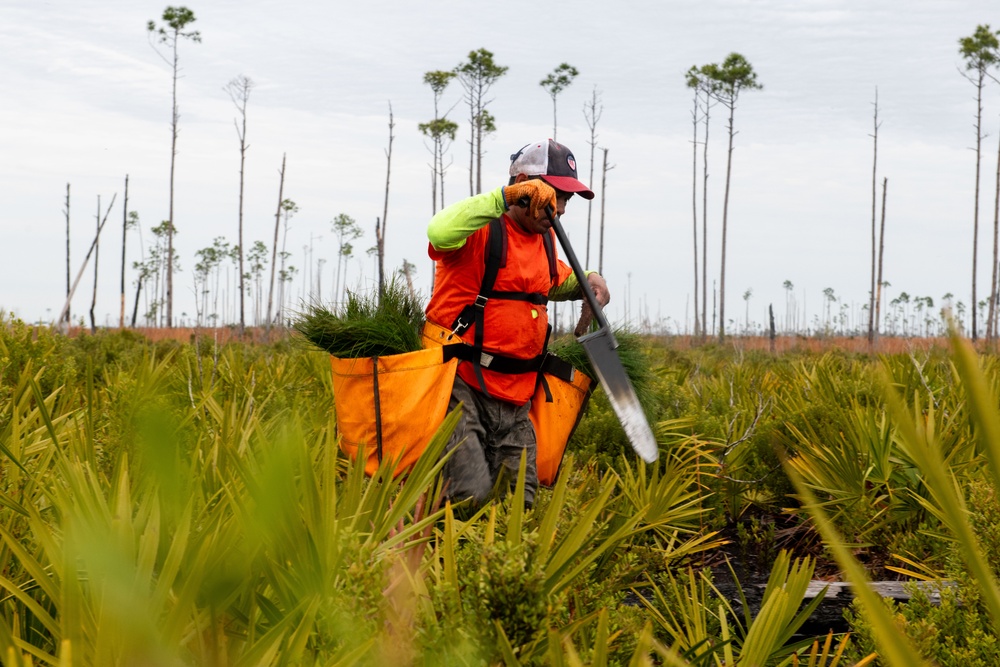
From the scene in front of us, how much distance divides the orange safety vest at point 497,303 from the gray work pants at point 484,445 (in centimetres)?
9

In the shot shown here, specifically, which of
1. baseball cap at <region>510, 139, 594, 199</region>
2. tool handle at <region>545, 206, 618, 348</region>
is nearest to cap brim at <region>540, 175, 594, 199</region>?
baseball cap at <region>510, 139, 594, 199</region>

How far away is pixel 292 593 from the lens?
58.1 inches

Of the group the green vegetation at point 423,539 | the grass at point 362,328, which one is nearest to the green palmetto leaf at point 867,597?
the green vegetation at point 423,539

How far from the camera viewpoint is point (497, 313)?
3.83 m

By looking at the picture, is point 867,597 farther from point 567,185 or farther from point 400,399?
point 567,185

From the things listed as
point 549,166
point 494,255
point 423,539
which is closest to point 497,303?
point 494,255

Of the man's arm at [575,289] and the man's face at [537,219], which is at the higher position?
the man's face at [537,219]

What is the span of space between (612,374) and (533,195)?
2.72ft

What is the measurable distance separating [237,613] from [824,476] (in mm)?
4222

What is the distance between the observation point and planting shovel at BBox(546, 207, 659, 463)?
3.55m

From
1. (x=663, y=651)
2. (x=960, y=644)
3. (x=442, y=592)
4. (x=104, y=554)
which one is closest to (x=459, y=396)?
(x=960, y=644)

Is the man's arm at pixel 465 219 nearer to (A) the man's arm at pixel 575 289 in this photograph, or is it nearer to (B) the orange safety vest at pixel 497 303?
(B) the orange safety vest at pixel 497 303

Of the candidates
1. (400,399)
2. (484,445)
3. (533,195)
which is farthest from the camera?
(484,445)

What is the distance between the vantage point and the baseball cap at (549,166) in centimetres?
380
